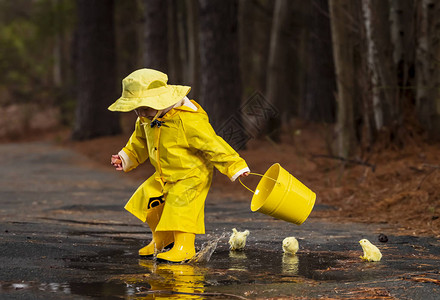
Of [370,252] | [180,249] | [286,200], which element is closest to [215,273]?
[180,249]

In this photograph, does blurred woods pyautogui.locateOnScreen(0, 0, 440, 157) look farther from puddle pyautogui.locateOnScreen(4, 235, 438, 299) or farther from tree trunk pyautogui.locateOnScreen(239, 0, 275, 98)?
puddle pyautogui.locateOnScreen(4, 235, 438, 299)

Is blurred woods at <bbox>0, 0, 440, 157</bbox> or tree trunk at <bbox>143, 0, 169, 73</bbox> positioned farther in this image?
tree trunk at <bbox>143, 0, 169, 73</bbox>

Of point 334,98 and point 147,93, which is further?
point 334,98

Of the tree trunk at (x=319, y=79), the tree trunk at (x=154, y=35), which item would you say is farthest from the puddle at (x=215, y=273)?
the tree trunk at (x=319, y=79)

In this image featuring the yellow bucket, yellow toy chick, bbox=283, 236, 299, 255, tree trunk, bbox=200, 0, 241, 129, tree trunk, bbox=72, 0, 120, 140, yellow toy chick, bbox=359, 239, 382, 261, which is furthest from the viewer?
tree trunk, bbox=72, 0, 120, 140

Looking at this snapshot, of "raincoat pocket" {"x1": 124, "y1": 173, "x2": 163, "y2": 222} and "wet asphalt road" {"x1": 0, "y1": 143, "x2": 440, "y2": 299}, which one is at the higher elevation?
"raincoat pocket" {"x1": 124, "y1": 173, "x2": 163, "y2": 222}

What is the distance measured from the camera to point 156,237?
591 centimetres

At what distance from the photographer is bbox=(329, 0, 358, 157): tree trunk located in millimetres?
11656

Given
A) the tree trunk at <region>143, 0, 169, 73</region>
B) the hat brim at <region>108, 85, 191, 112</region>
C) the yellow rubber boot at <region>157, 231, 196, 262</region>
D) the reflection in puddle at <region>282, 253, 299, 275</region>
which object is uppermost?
the tree trunk at <region>143, 0, 169, 73</region>

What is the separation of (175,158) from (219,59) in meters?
10.0

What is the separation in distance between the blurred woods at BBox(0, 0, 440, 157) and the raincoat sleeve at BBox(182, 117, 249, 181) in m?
4.51

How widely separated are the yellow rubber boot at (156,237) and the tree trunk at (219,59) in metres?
9.22

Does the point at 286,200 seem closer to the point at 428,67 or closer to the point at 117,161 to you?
the point at 117,161

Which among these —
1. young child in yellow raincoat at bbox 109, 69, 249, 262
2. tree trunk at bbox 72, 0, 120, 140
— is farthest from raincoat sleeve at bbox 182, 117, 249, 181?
tree trunk at bbox 72, 0, 120, 140
